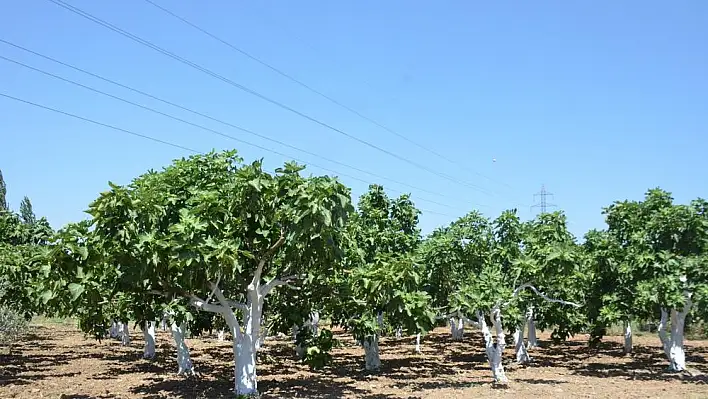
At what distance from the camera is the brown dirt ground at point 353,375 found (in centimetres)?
1753

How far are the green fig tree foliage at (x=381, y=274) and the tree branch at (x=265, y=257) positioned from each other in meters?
2.36

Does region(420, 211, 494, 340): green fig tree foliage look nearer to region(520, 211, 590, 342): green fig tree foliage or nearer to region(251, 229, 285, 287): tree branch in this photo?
region(520, 211, 590, 342): green fig tree foliage

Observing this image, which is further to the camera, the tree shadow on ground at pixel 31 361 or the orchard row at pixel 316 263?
the tree shadow on ground at pixel 31 361

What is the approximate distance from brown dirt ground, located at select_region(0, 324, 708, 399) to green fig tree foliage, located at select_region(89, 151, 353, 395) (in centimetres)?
374

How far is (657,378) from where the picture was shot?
69.8 ft

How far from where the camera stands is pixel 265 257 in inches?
566

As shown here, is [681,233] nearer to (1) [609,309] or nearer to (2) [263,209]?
(1) [609,309]

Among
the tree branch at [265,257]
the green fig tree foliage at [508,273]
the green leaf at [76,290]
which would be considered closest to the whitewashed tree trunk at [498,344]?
the green fig tree foliage at [508,273]

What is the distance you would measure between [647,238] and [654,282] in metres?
1.84

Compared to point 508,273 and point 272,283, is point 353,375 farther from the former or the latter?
point 272,283

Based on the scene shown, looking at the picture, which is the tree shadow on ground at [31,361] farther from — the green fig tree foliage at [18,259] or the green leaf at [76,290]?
the green leaf at [76,290]

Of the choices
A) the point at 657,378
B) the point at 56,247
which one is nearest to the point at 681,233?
the point at 657,378

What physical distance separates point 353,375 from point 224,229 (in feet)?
36.9

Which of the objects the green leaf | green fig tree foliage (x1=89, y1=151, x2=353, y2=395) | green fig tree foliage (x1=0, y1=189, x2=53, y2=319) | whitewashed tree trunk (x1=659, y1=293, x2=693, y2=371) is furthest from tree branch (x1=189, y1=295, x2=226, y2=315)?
whitewashed tree trunk (x1=659, y1=293, x2=693, y2=371)
